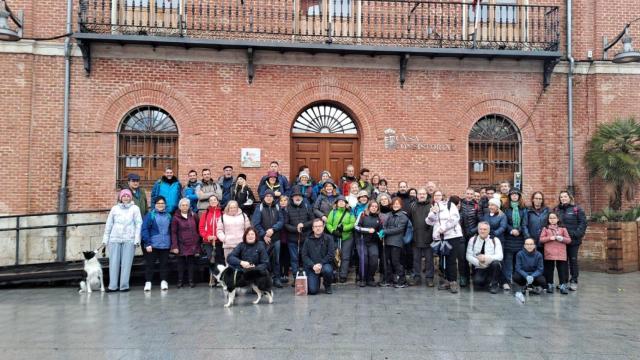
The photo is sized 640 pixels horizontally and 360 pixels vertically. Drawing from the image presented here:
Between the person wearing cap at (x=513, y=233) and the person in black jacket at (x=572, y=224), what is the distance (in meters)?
0.76

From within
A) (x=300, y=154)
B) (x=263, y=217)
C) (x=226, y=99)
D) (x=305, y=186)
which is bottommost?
(x=263, y=217)

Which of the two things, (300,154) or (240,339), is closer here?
(240,339)

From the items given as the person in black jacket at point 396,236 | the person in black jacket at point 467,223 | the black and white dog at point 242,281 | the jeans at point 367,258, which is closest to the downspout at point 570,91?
the person in black jacket at point 467,223

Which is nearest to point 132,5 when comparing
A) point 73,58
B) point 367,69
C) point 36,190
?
point 73,58

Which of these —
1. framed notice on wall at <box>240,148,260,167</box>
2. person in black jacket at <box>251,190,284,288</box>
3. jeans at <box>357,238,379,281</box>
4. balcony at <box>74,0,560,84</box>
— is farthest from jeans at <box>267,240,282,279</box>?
balcony at <box>74,0,560,84</box>

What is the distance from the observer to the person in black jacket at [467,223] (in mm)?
9023

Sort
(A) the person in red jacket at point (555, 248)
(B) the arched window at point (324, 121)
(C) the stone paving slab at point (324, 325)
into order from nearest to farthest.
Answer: (C) the stone paving slab at point (324, 325), (A) the person in red jacket at point (555, 248), (B) the arched window at point (324, 121)

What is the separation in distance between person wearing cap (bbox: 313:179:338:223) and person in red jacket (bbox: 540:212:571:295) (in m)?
4.03

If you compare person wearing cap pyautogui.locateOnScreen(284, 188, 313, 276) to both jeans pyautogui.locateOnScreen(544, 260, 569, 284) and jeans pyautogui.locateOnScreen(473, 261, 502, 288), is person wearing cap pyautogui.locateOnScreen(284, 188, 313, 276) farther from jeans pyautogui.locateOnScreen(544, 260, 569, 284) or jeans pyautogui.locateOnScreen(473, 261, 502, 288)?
jeans pyautogui.locateOnScreen(544, 260, 569, 284)

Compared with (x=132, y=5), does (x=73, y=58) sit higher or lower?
lower

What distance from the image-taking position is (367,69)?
40.7ft

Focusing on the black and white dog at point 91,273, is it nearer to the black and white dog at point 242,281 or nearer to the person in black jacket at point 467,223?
the black and white dog at point 242,281

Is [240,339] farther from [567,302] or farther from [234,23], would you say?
[234,23]

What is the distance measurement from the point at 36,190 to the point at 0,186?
78 cm
